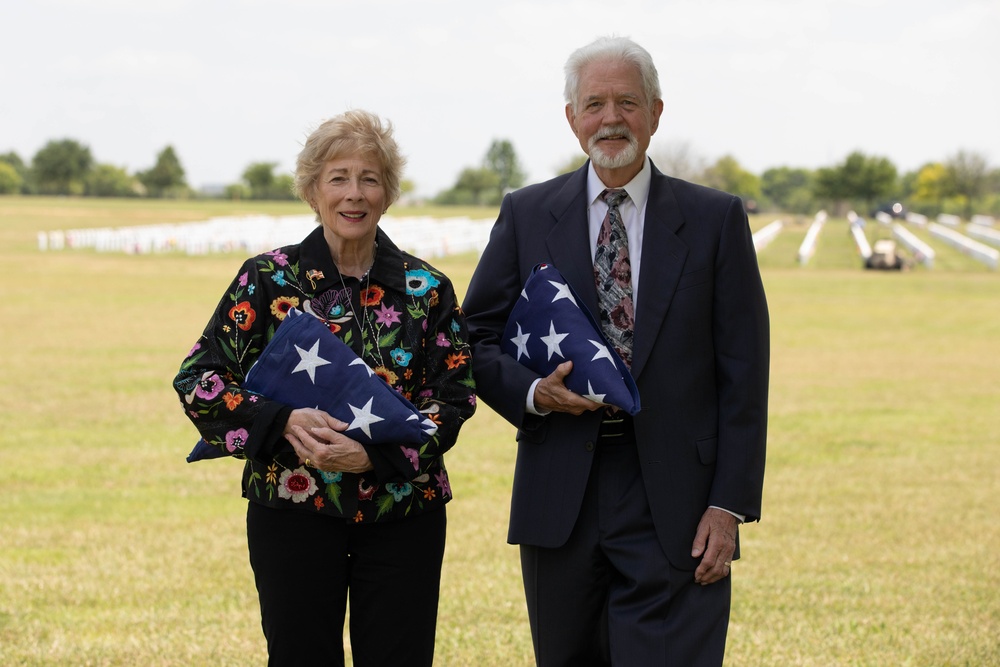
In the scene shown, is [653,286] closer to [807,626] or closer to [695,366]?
[695,366]

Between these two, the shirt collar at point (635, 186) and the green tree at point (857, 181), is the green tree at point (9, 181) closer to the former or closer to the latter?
the green tree at point (857, 181)

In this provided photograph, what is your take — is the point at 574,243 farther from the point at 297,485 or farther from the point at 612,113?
the point at 297,485

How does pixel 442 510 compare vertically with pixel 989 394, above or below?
above

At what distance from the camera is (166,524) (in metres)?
7.61

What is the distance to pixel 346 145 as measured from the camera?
310cm

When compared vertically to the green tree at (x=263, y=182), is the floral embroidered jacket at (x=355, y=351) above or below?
below

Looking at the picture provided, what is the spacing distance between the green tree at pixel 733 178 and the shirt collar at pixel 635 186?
402 ft

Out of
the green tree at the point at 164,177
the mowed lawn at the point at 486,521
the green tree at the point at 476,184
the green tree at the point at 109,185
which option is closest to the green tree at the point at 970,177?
the green tree at the point at 476,184

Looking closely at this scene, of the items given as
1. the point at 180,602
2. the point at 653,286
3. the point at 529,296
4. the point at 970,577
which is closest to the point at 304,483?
the point at 529,296

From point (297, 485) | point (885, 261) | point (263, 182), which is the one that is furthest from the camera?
point (263, 182)

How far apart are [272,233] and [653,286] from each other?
41359mm

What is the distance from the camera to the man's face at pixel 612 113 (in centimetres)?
324

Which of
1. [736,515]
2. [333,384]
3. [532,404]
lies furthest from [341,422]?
[736,515]

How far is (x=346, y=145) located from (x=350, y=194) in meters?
0.13
